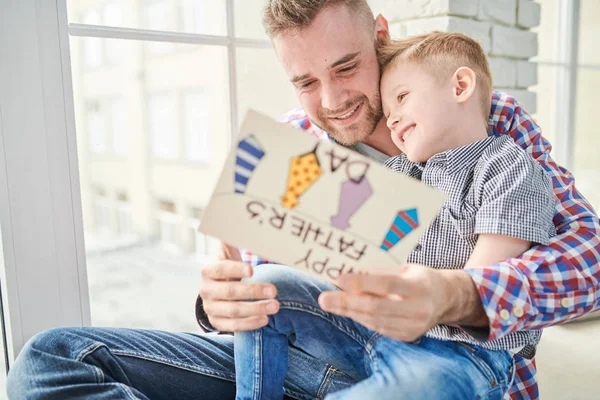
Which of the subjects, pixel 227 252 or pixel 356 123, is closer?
pixel 227 252

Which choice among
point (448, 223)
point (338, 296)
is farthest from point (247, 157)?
point (448, 223)

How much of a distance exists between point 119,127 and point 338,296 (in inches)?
44.0

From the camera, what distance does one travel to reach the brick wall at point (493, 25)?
72.1 inches

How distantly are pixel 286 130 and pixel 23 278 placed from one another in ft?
3.17

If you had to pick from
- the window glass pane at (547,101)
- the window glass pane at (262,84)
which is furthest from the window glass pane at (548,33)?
the window glass pane at (262,84)

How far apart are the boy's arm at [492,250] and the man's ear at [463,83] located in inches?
11.7

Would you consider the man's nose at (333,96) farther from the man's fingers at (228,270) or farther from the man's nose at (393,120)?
the man's fingers at (228,270)

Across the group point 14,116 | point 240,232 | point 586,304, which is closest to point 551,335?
point 586,304

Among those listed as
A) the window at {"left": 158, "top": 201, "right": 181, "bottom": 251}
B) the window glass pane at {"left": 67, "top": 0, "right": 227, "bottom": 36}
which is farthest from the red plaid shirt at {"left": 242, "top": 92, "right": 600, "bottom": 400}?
the window at {"left": 158, "top": 201, "right": 181, "bottom": 251}

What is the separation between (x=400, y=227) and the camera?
28.4 inches

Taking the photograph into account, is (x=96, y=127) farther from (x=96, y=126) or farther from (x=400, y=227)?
(x=400, y=227)

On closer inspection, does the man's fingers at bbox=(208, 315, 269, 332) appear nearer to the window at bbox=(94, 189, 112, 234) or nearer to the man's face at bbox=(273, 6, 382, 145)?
the man's face at bbox=(273, 6, 382, 145)

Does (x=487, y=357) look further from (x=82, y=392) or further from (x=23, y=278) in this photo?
(x=23, y=278)

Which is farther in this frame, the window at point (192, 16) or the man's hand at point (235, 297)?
the window at point (192, 16)
